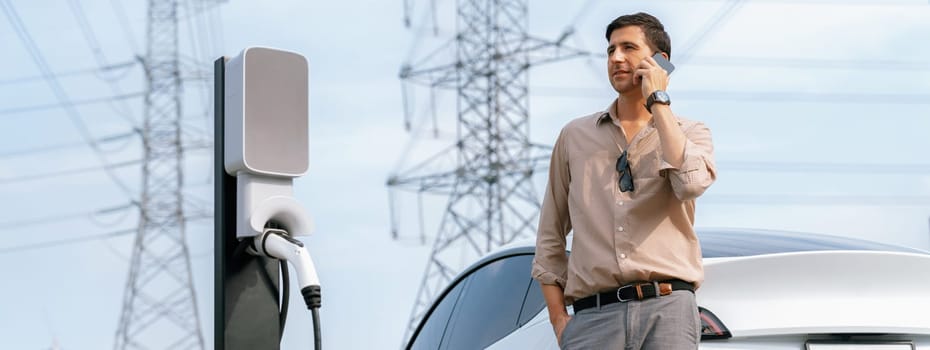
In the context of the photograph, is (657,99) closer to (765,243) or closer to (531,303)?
(765,243)

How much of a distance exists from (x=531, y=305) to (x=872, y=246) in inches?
44.6

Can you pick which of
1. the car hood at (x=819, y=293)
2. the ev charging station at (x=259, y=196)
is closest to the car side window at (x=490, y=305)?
the ev charging station at (x=259, y=196)

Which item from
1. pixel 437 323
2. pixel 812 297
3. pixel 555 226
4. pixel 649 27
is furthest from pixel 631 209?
pixel 437 323

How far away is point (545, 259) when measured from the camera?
3.36 meters

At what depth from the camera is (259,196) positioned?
3.68m

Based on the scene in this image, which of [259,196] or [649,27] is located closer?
[649,27]

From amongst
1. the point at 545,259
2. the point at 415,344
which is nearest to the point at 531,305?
the point at 545,259

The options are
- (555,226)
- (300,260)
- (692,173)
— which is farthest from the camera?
(300,260)

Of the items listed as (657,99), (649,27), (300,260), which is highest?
(649,27)

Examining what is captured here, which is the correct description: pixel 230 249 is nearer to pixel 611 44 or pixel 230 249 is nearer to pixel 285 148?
pixel 285 148

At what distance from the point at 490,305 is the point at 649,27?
151cm

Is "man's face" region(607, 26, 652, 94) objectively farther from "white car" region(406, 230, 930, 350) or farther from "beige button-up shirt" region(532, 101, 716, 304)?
"white car" region(406, 230, 930, 350)

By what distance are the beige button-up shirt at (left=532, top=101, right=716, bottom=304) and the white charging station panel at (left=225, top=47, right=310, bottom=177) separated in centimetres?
93

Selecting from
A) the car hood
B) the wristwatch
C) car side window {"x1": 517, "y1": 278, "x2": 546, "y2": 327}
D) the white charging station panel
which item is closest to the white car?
the car hood
